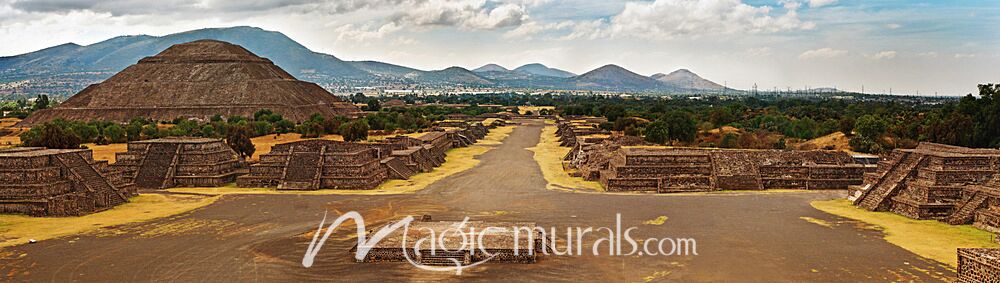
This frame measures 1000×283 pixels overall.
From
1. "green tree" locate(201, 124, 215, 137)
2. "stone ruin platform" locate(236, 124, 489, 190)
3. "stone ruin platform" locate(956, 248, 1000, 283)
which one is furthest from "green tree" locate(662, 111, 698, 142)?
"stone ruin platform" locate(956, 248, 1000, 283)

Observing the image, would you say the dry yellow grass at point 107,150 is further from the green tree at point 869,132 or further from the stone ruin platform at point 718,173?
the green tree at point 869,132

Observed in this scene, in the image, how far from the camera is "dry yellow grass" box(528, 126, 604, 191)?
38.8 m

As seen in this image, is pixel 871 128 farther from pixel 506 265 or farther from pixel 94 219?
pixel 94 219

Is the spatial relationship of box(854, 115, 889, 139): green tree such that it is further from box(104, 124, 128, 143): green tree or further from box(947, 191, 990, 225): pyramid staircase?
box(104, 124, 128, 143): green tree

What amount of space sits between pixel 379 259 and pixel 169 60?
11077 cm

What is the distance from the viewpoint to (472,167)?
162 ft

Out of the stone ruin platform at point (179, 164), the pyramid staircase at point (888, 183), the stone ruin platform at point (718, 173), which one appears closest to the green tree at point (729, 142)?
the stone ruin platform at point (718, 173)

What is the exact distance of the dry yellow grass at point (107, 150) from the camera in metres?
52.3

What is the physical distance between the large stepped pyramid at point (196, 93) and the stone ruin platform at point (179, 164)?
59.5m

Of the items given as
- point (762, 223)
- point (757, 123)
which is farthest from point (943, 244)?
point (757, 123)

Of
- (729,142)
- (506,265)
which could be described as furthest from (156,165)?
(729,142)

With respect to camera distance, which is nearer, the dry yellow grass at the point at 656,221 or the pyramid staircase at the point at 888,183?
the dry yellow grass at the point at 656,221

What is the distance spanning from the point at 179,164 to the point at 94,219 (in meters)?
11.1

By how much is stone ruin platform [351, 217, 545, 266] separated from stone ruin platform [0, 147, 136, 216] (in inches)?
582
